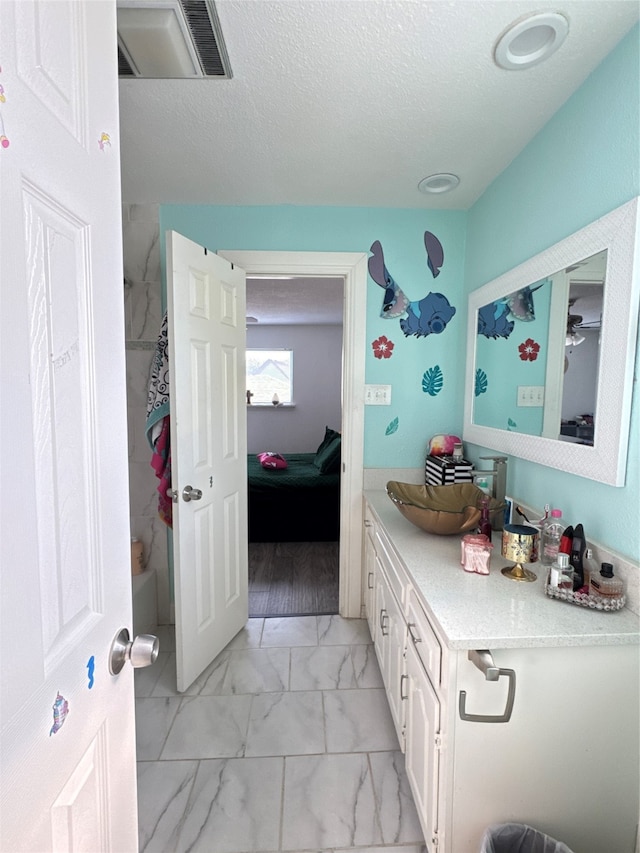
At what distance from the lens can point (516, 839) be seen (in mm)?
1040

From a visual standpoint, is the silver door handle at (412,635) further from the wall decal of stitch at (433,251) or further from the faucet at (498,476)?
the wall decal of stitch at (433,251)

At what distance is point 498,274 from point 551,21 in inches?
36.8

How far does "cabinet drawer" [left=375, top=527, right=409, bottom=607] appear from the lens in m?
1.52

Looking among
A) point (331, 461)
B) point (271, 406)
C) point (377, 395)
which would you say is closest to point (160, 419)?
point (377, 395)

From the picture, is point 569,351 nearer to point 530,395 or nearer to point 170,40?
point 530,395

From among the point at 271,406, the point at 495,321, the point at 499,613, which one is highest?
the point at 495,321

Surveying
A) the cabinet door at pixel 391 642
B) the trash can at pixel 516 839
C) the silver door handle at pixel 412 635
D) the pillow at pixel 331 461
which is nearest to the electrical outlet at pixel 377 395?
the cabinet door at pixel 391 642

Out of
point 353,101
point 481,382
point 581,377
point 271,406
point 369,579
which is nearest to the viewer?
point 581,377

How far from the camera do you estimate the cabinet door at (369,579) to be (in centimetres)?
214

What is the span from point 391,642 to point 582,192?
180cm

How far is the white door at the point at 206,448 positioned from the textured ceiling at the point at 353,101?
42 centimetres

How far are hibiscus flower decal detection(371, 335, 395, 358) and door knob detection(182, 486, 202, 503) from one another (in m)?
1.25

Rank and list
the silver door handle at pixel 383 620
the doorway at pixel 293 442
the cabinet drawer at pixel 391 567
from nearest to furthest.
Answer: the cabinet drawer at pixel 391 567 < the silver door handle at pixel 383 620 < the doorway at pixel 293 442

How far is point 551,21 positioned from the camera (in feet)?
3.63
